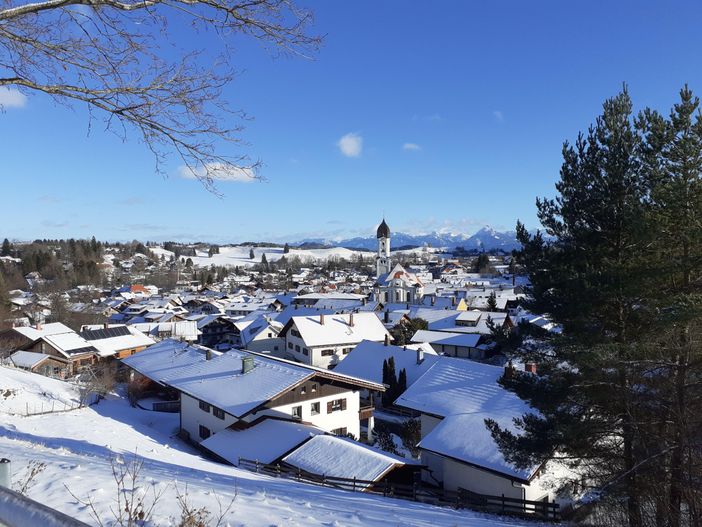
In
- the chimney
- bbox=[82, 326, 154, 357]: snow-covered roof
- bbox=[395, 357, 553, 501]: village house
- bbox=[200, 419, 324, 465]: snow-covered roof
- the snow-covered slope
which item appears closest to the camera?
bbox=[395, 357, 553, 501]: village house

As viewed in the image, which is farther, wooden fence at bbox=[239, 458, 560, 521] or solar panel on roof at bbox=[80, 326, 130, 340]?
solar panel on roof at bbox=[80, 326, 130, 340]

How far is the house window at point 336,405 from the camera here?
2191 cm

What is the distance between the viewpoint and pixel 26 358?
36625mm

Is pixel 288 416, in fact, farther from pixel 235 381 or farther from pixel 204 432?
pixel 204 432

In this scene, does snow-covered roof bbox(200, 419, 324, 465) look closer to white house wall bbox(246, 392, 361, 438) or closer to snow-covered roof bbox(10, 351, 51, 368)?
white house wall bbox(246, 392, 361, 438)

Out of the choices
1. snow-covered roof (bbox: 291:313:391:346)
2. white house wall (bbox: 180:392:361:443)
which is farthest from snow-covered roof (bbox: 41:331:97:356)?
white house wall (bbox: 180:392:361:443)

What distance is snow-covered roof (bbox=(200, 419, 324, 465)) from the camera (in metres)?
16.6

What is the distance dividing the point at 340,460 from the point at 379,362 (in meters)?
16.4

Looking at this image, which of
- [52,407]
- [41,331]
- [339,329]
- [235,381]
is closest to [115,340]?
[41,331]

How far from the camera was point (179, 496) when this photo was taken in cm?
576

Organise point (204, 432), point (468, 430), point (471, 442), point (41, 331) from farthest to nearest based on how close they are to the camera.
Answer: point (41, 331), point (204, 432), point (468, 430), point (471, 442)

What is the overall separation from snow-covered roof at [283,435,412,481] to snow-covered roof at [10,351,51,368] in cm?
3063

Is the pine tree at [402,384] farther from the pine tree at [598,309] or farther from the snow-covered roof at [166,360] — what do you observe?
the pine tree at [598,309]

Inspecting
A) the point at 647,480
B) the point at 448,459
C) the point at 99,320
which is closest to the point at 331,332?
the point at 448,459
